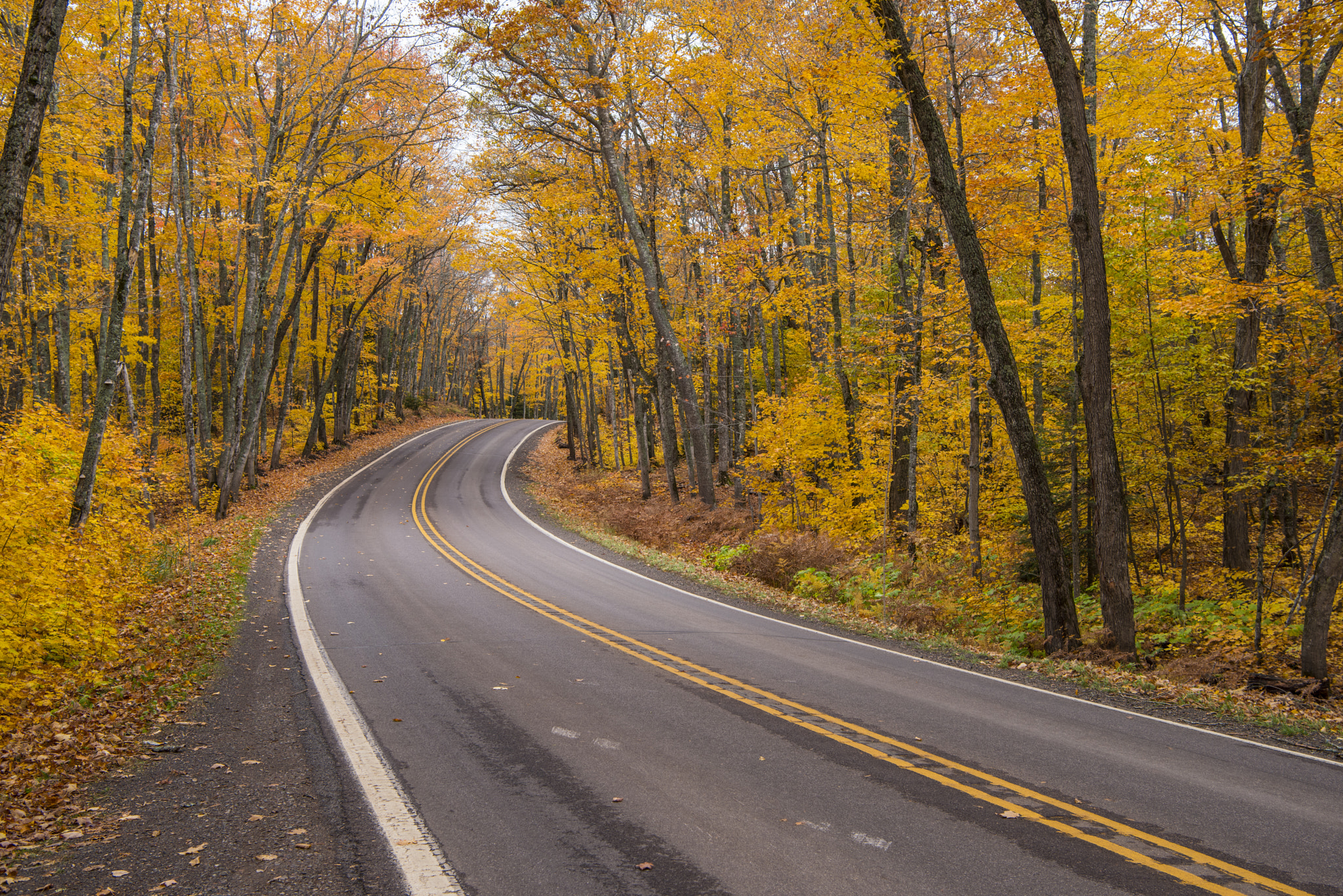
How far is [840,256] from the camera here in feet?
61.2

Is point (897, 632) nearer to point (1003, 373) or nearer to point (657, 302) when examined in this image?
point (1003, 373)

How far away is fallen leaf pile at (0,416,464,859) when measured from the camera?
4.31 metres

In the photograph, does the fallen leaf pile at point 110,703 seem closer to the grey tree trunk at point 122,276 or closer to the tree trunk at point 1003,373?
the grey tree trunk at point 122,276

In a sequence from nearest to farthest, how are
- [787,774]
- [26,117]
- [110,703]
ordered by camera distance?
[787,774] → [26,117] → [110,703]

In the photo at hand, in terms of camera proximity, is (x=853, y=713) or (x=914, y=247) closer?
(x=853, y=713)

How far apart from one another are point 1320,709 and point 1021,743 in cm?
412

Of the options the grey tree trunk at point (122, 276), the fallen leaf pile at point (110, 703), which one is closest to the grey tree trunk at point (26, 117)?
the fallen leaf pile at point (110, 703)

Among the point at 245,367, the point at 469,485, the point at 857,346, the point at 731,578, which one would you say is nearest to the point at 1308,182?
the point at 857,346

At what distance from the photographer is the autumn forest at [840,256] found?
372 inches

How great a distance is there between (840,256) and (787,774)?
52.5 feet

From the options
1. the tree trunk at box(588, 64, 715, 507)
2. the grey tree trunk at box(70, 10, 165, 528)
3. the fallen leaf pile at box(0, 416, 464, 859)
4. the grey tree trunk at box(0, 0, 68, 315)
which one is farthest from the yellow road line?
the tree trunk at box(588, 64, 715, 507)

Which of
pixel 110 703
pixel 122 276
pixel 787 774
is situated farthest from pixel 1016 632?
pixel 122 276

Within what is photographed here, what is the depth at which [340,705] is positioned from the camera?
6.35 m

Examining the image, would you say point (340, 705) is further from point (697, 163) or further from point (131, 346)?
point (131, 346)
